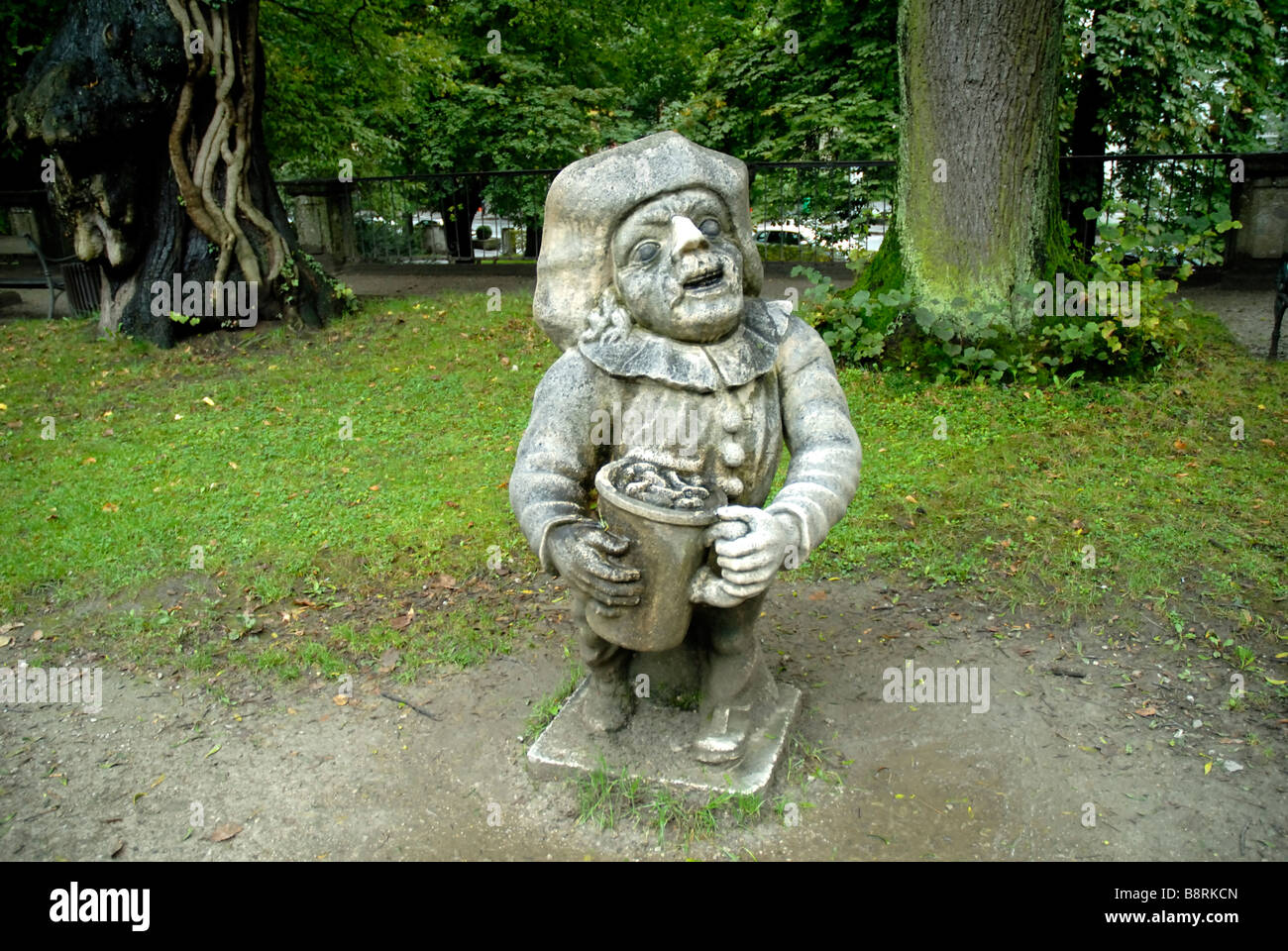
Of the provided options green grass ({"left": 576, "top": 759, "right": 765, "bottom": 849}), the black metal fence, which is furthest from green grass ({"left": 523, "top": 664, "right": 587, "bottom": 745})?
the black metal fence

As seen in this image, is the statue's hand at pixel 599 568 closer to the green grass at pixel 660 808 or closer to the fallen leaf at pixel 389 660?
the green grass at pixel 660 808

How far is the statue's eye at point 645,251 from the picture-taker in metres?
3.20

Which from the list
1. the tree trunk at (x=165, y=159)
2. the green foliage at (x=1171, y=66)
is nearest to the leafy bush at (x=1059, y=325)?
the green foliage at (x=1171, y=66)

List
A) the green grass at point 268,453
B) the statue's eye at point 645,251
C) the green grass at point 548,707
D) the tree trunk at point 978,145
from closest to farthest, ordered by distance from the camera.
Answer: the statue's eye at point 645,251 → the green grass at point 548,707 → the green grass at point 268,453 → the tree trunk at point 978,145

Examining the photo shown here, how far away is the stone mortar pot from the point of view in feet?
9.41

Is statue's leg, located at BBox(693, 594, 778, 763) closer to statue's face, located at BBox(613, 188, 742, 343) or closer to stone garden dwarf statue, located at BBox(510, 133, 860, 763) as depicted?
stone garden dwarf statue, located at BBox(510, 133, 860, 763)

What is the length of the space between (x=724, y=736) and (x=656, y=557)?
929mm

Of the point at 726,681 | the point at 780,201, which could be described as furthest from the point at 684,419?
the point at 780,201

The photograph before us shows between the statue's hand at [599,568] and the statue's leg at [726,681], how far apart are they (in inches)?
22.6

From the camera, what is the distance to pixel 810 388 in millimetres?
3381

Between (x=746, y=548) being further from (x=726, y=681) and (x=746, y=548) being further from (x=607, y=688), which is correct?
(x=607, y=688)

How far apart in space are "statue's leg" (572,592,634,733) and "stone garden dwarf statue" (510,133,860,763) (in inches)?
1.8

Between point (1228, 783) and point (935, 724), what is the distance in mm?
1040

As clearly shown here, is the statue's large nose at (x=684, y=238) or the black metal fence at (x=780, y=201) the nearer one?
the statue's large nose at (x=684, y=238)
